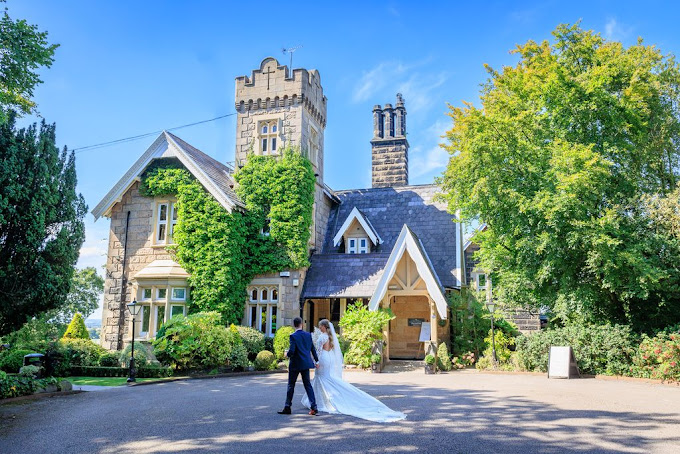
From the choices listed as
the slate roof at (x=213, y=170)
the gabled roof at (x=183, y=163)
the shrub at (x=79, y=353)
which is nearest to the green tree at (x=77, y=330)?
the shrub at (x=79, y=353)

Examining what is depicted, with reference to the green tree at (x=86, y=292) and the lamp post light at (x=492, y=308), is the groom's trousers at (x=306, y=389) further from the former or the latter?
the green tree at (x=86, y=292)

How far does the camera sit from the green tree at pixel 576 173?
1452 cm

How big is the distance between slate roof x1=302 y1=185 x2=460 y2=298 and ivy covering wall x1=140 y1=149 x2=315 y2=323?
1.32 metres

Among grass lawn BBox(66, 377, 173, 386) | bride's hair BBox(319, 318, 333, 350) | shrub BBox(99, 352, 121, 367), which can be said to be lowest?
grass lawn BBox(66, 377, 173, 386)

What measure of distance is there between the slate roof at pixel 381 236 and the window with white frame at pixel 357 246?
419mm

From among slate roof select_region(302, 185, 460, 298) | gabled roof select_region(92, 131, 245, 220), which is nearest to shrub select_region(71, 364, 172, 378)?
slate roof select_region(302, 185, 460, 298)

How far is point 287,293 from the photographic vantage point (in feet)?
65.5

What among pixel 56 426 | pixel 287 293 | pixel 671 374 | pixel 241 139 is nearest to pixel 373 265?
pixel 287 293

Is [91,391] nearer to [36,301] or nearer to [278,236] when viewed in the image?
[36,301]

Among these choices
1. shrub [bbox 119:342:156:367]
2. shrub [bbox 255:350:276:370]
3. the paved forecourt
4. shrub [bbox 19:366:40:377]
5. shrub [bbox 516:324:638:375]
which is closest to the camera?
the paved forecourt

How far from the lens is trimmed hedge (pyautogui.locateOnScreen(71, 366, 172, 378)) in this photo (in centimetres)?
1517

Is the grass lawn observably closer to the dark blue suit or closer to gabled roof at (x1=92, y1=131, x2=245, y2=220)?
the dark blue suit

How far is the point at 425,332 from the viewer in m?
19.7

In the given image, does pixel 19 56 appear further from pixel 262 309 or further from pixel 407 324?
pixel 407 324
